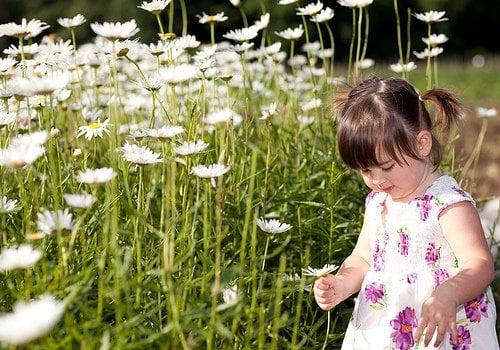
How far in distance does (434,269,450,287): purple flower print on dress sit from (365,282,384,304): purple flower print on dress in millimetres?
141

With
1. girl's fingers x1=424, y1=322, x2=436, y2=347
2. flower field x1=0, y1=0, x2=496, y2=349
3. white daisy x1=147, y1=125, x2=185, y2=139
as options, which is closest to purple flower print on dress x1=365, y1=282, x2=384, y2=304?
flower field x1=0, y1=0, x2=496, y2=349

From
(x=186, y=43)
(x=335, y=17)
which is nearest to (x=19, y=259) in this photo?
(x=186, y=43)

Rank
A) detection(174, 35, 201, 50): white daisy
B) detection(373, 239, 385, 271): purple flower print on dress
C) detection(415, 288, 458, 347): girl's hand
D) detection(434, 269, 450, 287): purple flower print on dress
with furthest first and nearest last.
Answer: detection(174, 35, 201, 50): white daisy
detection(373, 239, 385, 271): purple flower print on dress
detection(434, 269, 450, 287): purple flower print on dress
detection(415, 288, 458, 347): girl's hand

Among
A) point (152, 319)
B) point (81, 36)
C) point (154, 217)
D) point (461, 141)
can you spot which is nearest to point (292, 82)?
point (154, 217)

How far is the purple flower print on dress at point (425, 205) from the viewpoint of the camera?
2293 mm

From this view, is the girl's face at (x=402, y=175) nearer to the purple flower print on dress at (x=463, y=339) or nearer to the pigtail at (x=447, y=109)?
the pigtail at (x=447, y=109)

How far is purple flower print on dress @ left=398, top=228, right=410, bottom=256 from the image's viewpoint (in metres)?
2.33

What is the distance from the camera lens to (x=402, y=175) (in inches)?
88.5

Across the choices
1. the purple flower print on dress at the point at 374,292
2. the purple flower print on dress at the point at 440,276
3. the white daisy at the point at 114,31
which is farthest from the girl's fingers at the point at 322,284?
the white daisy at the point at 114,31

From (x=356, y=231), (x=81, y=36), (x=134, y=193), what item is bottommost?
(x=81, y=36)

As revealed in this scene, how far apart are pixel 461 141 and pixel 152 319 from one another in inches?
208

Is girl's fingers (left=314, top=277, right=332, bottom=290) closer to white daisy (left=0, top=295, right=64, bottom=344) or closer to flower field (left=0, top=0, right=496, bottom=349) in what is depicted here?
flower field (left=0, top=0, right=496, bottom=349)

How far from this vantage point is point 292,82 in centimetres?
348

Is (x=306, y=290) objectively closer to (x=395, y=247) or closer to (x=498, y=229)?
(x=395, y=247)
